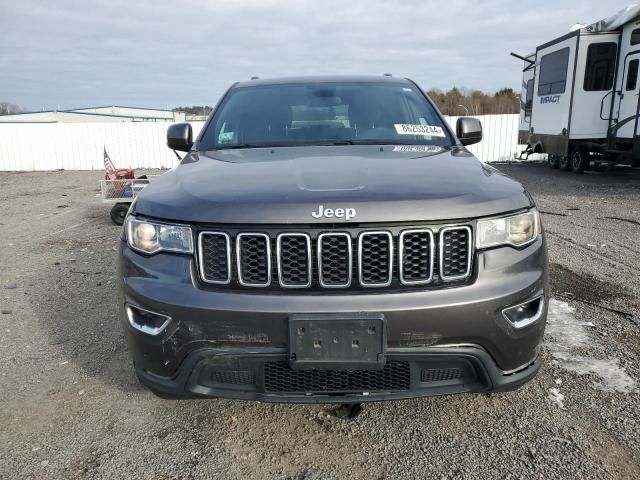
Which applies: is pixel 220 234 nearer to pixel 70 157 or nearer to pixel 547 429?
pixel 547 429

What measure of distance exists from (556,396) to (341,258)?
1.58m

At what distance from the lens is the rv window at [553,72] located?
12344mm

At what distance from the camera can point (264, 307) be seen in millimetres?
1902

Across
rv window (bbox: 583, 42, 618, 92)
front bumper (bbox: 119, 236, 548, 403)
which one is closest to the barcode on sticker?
front bumper (bbox: 119, 236, 548, 403)

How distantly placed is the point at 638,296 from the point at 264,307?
3.56 m

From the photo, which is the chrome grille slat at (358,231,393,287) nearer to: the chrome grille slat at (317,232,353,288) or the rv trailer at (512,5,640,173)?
the chrome grille slat at (317,232,353,288)

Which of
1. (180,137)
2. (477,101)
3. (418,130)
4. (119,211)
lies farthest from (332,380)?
(477,101)

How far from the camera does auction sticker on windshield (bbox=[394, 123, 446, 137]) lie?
3.12 metres

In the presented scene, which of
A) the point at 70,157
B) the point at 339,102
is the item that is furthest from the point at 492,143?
the point at 339,102

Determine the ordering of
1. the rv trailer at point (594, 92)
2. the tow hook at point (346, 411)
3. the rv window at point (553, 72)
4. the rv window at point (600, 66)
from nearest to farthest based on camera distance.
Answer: the tow hook at point (346, 411), the rv trailer at point (594, 92), the rv window at point (600, 66), the rv window at point (553, 72)

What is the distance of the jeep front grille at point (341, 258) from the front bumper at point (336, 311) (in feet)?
0.19

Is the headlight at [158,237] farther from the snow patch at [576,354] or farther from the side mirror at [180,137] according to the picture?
the snow patch at [576,354]

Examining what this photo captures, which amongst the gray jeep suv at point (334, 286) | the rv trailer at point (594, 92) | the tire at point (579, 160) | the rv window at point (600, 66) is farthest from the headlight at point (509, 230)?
the tire at point (579, 160)

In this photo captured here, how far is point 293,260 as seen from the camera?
197cm
